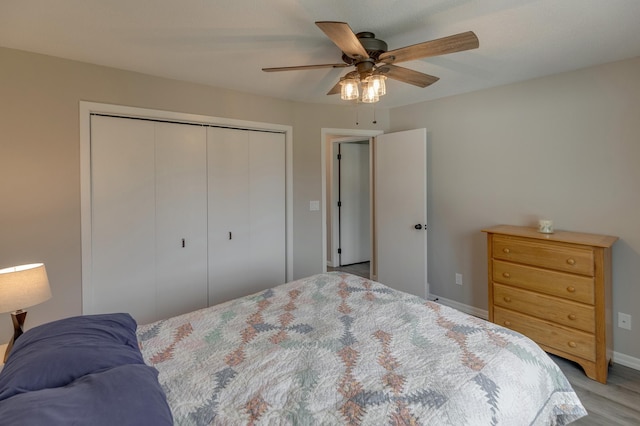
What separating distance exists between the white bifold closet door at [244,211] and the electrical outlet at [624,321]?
9.58 ft

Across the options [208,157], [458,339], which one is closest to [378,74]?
[458,339]

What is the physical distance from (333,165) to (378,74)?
3.36 metres

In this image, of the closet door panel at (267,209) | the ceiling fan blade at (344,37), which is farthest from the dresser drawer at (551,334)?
the ceiling fan blade at (344,37)

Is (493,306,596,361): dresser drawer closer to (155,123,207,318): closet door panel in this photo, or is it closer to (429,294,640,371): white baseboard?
(429,294,640,371): white baseboard

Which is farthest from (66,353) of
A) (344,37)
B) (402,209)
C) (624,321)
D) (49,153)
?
(624,321)

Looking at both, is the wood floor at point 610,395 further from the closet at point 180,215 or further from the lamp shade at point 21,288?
the lamp shade at point 21,288

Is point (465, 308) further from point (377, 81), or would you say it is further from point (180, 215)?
point (180, 215)

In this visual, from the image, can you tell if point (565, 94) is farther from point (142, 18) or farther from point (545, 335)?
point (142, 18)

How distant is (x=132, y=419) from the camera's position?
761 millimetres

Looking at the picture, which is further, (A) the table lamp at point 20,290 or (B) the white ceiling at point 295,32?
(B) the white ceiling at point 295,32

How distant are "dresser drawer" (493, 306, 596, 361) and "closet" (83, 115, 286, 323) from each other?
2.17 m

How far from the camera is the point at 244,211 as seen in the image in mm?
3209

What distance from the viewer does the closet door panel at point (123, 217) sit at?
2455mm

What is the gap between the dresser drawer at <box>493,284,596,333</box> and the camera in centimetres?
218
